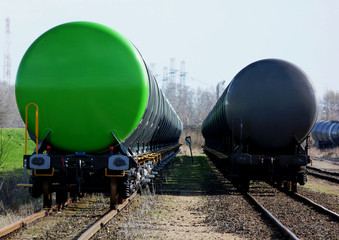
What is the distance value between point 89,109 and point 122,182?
171 cm

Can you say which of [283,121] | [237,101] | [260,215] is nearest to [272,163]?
[283,121]

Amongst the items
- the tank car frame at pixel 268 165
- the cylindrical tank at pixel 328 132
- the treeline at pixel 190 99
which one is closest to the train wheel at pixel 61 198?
the tank car frame at pixel 268 165

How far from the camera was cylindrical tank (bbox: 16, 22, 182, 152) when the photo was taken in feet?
24.7

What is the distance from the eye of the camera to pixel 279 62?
11.4m

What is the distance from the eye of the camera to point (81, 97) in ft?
24.6

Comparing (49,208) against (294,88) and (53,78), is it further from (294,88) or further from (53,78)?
(294,88)

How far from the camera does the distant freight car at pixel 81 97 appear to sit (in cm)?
752

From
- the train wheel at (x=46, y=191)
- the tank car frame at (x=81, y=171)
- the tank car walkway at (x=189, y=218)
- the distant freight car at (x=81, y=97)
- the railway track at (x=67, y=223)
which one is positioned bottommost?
the tank car walkway at (x=189, y=218)

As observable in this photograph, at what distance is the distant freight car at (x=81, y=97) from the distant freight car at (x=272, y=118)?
4388mm

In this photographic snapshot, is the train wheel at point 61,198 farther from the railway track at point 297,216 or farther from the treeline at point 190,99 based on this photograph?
the treeline at point 190,99

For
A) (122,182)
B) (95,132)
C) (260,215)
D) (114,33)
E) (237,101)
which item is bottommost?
(260,215)

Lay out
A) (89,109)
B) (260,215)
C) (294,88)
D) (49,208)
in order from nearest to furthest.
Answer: (89,109), (49,208), (260,215), (294,88)

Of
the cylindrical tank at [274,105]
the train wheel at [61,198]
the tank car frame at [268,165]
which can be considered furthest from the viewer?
the tank car frame at [268,165]

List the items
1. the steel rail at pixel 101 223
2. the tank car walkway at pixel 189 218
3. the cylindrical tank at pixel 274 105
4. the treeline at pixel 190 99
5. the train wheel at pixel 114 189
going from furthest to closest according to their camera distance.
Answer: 1. the treeline at pixel 190 99
2. the cylindrical tank at pixel 274 105
3. the train wheel at pixel 114 189
4. the tank car walkway at pixel 189 218
5. the steel rail at pixel 101 223
